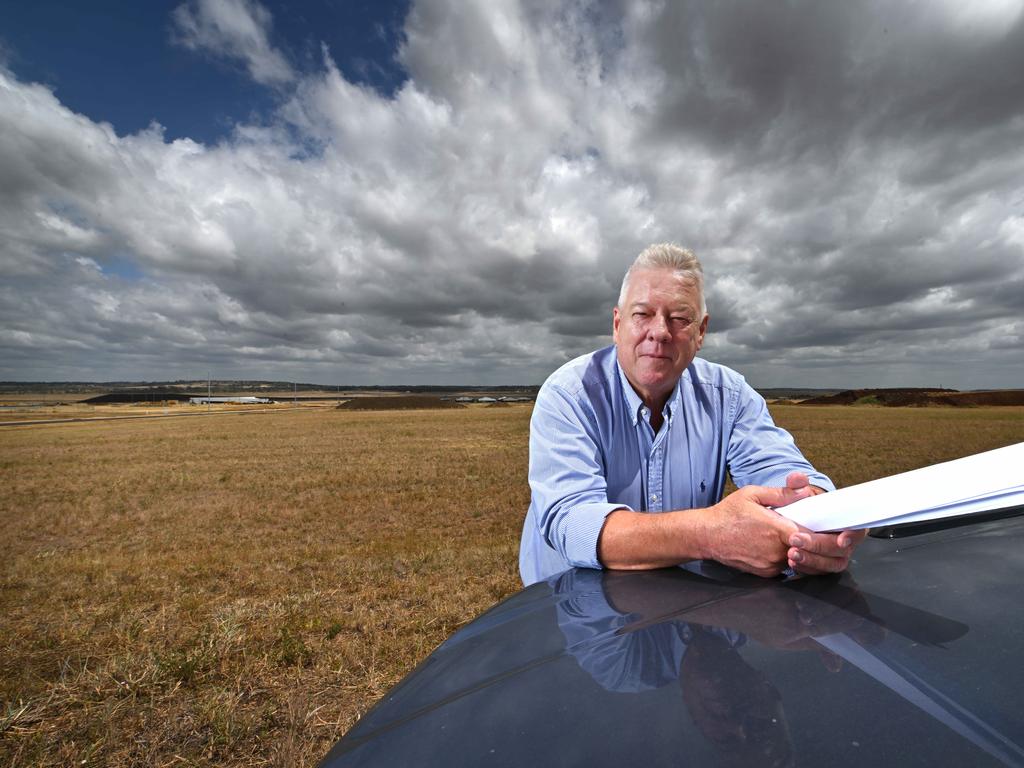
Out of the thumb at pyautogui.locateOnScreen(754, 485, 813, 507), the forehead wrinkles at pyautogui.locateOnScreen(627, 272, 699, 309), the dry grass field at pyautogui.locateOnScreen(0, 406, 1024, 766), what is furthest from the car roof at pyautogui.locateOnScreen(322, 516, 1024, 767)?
the dry grass field at pyautogui.locateOnScreen(0, 406, 1024, 766)

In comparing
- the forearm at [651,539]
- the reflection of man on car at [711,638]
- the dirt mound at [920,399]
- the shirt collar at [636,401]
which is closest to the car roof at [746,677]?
the reflection of man on car at [711,638]

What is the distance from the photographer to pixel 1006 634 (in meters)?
0.90

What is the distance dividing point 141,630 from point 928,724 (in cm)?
557

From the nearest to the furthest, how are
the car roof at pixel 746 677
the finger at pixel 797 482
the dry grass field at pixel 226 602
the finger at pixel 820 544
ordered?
the car roof at pixel 746 677, the finger at pixel 820 544, the finger at pixel 797 482, the dry grass field at pixel 226 602

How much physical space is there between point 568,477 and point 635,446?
19.4 inches

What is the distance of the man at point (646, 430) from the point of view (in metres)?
1.99

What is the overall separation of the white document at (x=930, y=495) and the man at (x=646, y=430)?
1.85 ft

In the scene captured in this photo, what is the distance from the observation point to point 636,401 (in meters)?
2.37

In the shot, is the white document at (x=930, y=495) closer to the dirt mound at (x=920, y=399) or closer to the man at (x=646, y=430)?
the man at (x=646, y=430)

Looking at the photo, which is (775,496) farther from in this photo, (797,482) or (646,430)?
(646,430)

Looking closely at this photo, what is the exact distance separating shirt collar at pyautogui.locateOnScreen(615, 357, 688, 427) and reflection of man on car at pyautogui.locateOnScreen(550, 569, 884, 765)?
1.01 metres

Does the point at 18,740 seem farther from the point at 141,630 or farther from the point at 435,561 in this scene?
the point at 435,561

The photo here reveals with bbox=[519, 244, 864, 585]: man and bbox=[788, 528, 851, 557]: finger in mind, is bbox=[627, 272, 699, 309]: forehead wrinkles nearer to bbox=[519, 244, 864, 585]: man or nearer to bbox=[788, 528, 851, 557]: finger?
bbox=[519, 244, 864, 585]: man

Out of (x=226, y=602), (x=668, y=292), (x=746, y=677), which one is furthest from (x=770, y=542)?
(x=226, y=602)
